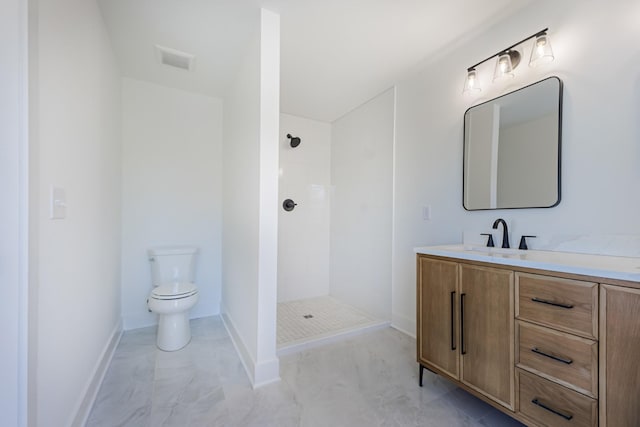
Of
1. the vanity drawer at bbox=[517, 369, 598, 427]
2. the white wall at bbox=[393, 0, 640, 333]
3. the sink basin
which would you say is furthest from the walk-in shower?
the vanity drawer at bbox=[517, 369, 598, 427]

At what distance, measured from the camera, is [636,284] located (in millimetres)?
890

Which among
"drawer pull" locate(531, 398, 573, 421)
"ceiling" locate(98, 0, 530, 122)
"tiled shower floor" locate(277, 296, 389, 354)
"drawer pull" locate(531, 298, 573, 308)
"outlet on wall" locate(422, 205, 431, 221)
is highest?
"ceiling" locate(98, 0, 530, 122)

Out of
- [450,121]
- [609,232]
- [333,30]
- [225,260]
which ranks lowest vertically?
[225,260]

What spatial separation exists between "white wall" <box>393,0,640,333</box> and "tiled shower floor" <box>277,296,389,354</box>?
116 centimetres

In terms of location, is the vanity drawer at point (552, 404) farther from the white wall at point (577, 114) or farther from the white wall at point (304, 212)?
the white wall at point (304, 212)

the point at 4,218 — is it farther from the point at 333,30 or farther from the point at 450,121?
the point at 450,121

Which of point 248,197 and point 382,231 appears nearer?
point 248,197

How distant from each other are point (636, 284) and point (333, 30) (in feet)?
6.59

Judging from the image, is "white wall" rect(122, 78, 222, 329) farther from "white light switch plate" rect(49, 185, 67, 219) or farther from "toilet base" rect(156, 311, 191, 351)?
"white light switch plate" rect(49, 185, 67, 219)

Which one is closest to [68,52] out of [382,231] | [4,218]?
[4,218]

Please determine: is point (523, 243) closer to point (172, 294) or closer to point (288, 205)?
point (288, 205)

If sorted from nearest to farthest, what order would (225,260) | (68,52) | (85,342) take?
(68,52) < (85,342) < (225,260)

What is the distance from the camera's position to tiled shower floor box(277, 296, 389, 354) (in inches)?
88.3

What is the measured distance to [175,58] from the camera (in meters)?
2.17
